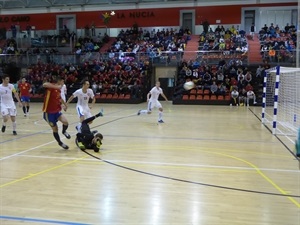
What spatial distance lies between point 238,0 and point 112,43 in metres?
13.1

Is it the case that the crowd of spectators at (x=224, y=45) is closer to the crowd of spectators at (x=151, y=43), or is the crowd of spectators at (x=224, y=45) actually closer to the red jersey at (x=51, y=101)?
the crowd of spectators at (x=151, y=43)

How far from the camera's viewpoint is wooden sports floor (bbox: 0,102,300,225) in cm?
495

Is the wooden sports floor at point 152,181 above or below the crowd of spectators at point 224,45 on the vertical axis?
below

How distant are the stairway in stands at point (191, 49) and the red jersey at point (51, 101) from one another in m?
20.7

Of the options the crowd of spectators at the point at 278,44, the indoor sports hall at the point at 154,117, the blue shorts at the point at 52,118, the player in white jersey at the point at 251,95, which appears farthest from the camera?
the crowd of spectators at the point at 278,44

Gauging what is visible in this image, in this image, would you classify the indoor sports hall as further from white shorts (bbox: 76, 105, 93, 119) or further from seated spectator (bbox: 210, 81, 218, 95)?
white shorts (bbox: 76, 105, 93, 119)

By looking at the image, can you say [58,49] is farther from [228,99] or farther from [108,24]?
[228,99]

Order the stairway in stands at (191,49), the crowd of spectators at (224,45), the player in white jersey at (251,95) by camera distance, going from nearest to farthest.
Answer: the player in white jersey at (251,95) < the crowd of spectators at (224,45) < the stairway in stands at (191,49)

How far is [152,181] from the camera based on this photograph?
6.67 m

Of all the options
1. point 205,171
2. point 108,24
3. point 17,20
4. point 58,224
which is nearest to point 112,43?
point 108,24

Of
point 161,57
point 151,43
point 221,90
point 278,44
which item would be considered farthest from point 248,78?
point 151,43

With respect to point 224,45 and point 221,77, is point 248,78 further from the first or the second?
point 224,45

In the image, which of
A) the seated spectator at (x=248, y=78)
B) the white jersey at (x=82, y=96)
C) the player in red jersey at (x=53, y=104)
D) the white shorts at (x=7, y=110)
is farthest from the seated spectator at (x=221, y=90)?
the player in red jersey at (x=53, y=104)

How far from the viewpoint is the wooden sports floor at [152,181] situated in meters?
4.95
